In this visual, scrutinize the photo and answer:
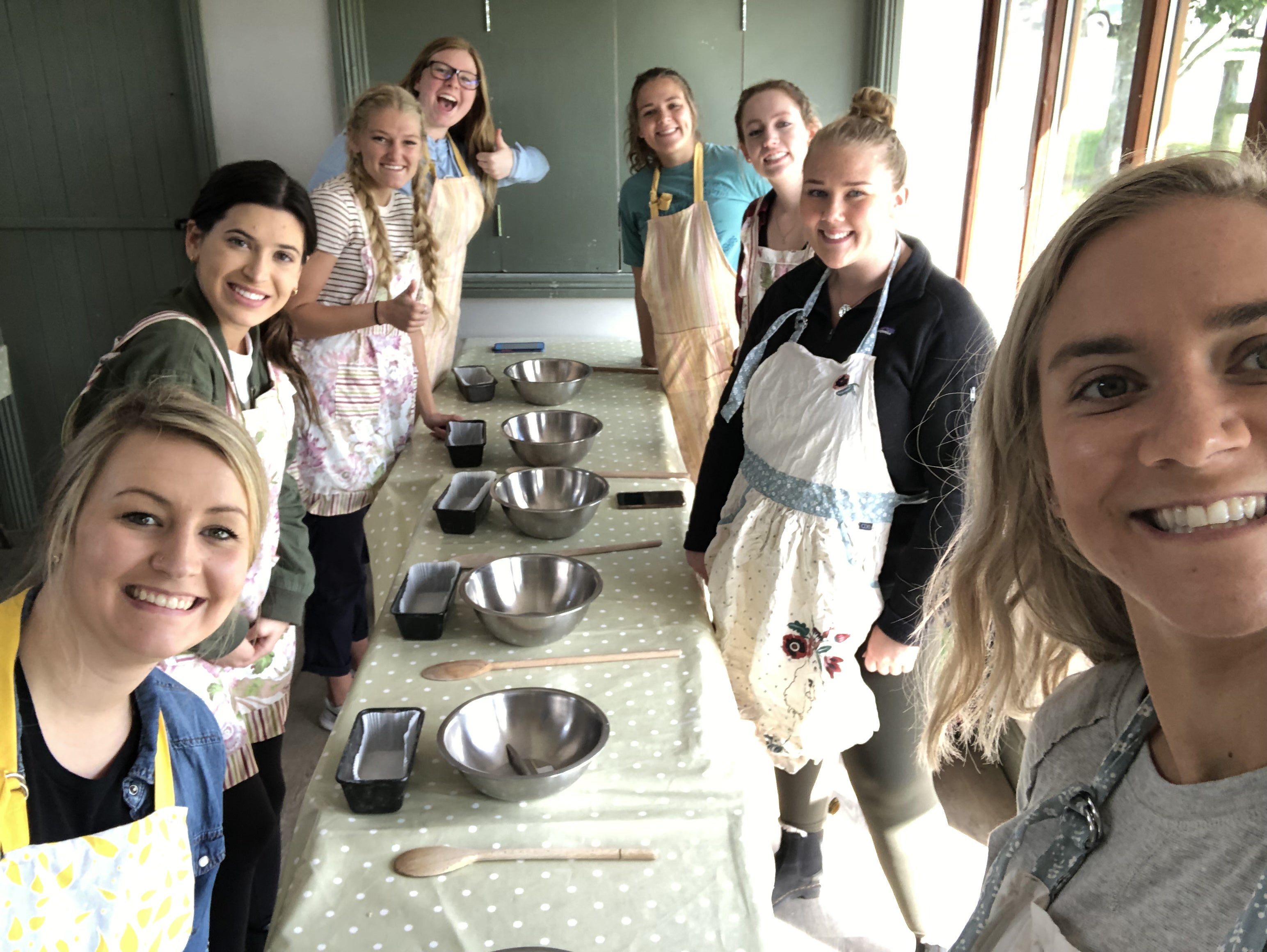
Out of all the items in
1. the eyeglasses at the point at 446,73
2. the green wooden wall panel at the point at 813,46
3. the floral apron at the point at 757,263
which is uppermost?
the green wooden wall panel at the point at 813,46

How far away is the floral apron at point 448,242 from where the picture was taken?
116 inches

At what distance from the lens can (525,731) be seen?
1.36 metres

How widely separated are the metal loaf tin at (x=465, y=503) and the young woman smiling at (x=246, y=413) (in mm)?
289

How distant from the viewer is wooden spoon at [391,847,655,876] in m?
1.12

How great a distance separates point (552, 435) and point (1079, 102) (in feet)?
5.47

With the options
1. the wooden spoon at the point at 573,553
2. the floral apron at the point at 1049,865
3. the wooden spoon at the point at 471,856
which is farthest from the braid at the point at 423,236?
the floral apron at the point at 1049,865

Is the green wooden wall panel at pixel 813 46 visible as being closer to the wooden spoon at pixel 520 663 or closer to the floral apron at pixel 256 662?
the floral apron at pixel 256 662

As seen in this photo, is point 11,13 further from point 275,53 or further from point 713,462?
point 713,462

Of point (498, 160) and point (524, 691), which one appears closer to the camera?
point (524, 691)

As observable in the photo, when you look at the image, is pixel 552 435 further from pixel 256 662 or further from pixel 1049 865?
pixel 1049 865

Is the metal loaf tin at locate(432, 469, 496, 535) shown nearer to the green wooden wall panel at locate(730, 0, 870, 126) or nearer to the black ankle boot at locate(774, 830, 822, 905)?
the black ankle boot at locate(774, 830, 822, 905)

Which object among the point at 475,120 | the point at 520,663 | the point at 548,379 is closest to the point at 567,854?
the point at 520,663

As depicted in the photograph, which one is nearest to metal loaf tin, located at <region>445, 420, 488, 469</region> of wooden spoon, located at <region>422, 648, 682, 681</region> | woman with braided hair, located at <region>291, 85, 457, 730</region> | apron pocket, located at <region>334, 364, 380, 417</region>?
woman with braided hair, located at <region>291, 85, 457, 730</region>

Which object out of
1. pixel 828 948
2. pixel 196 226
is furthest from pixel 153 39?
pixel 828 948
